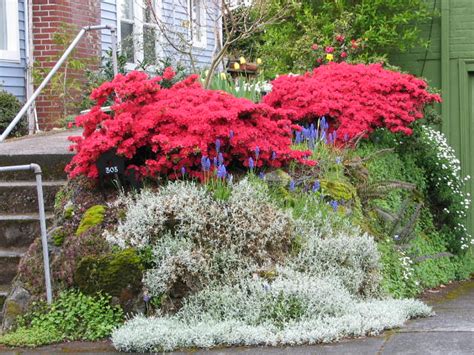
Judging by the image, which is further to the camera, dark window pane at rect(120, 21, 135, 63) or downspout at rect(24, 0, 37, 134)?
dark window pane at rect(120, 21, 135, 63)

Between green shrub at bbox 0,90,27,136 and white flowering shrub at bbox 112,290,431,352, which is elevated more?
green shrub at bbox 0,90,27,136

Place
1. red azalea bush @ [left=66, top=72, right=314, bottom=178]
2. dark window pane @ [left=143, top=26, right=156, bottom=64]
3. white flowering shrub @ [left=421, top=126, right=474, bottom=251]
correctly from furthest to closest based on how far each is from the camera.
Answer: dark window pane @ [left=143, top=26, right=156, bottom=64], white flowering shrub @ [left=421, top=126, right=474, bottom=251], red azalea bush @ [left=66, top=72, right=314, bottom=178]

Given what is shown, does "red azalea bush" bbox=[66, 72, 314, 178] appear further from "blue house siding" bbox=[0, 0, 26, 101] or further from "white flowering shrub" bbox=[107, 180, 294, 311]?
"blue house siding" bbox=[0, 0, 26, 101]

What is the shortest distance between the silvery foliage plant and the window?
29.5 feet

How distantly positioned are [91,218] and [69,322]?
36.9 inches

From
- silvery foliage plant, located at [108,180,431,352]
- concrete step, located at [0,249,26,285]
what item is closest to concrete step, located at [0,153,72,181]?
concrete step, located at [0,249,26,285]

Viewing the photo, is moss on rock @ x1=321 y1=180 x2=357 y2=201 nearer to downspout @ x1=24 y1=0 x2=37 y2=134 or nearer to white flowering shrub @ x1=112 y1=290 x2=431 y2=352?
white flowering shrub @ x1=112 y1=290 x2=431 y2=352

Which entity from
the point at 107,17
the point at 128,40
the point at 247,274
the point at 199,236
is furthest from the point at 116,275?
the point at 128,40

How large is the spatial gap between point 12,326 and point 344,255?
236 centimetres

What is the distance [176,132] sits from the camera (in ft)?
23.3

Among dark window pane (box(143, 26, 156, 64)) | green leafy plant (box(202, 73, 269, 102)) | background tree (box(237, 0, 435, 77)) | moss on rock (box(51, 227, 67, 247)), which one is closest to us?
moss on rock (box(51, 227, 67, 247))

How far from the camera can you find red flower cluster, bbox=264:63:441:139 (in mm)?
9344

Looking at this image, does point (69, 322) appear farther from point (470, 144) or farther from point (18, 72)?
point (470, 144)

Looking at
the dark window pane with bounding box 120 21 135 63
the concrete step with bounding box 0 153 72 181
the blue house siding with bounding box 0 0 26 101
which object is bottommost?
the concrete step with bounding box 0 153 72 181
